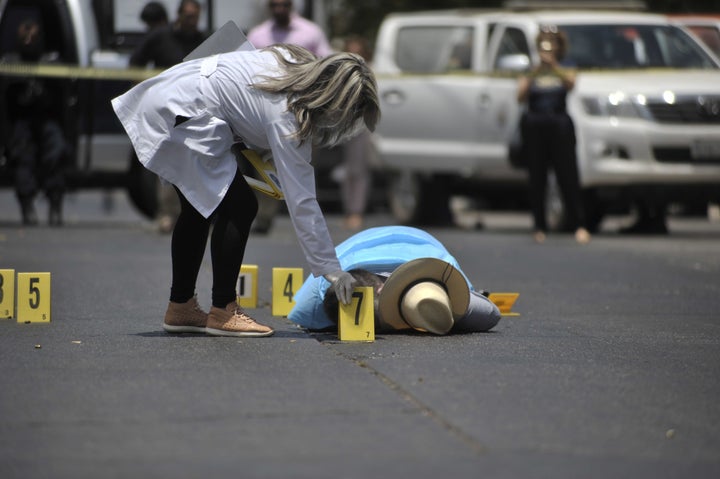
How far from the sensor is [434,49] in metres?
16.8

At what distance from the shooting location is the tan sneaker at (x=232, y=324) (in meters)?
7.25

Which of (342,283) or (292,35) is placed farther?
(292,35)

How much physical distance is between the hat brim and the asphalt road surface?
0.12 m

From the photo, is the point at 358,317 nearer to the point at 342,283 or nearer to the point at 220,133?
the point at 342,283

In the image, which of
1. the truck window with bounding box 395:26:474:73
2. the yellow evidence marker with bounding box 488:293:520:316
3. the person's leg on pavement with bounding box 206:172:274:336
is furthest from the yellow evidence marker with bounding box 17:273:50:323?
the truck window with bounding box 395:26:474:73

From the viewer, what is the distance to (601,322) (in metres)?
8.17

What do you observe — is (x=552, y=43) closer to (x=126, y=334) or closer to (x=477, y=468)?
(x=126, y=334)

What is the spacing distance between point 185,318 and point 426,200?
9976 mm

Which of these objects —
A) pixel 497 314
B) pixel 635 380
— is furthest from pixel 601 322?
pixel 635 380

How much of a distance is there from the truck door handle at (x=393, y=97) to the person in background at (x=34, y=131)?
136 inches

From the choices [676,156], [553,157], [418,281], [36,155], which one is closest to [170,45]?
[36,155]

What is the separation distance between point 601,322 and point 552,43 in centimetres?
651

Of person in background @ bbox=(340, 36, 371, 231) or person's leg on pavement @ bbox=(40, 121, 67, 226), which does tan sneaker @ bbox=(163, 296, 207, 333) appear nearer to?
person's leg on pavement @ bbox=(40, 121, 67, 226)

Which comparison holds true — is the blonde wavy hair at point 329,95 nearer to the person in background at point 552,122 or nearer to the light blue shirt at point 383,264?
the light blue shirt at point 383,264
